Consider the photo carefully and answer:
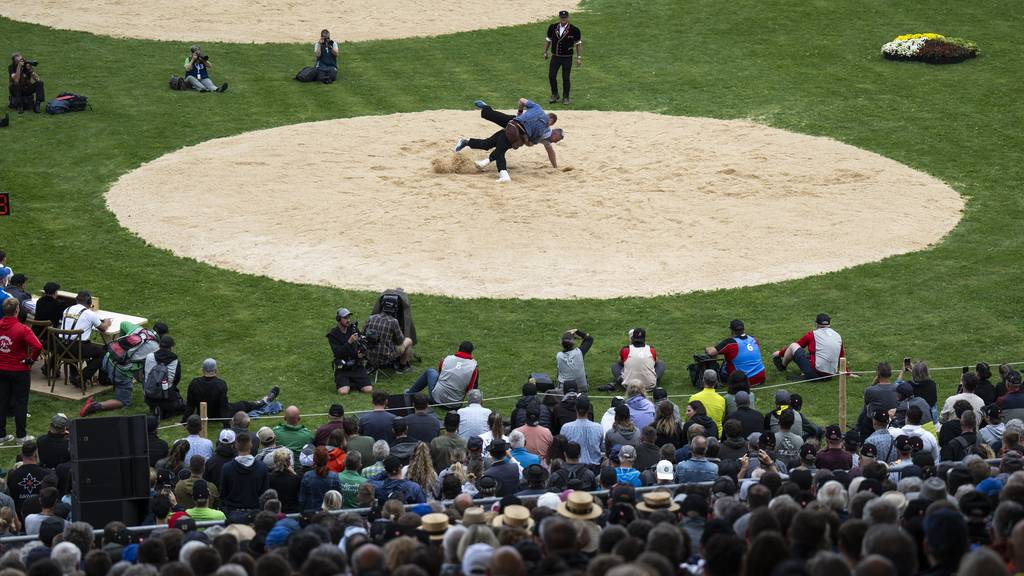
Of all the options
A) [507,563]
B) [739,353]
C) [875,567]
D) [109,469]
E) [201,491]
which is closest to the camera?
[875,567]

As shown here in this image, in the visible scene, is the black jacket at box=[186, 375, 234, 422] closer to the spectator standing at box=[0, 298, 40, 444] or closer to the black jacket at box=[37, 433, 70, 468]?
the spectator standing at box=[0, 298, 40, 444]

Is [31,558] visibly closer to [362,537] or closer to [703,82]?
[362,537]

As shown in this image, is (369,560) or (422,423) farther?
(422,423)

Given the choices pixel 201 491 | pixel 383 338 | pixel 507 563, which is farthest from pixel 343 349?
pixel 507 563

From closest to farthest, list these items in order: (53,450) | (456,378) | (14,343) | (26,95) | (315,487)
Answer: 1. (315,487)
2. (53,450)
3. (14,343)
4. (456,378)
5. (26,95)

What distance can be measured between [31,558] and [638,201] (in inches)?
728

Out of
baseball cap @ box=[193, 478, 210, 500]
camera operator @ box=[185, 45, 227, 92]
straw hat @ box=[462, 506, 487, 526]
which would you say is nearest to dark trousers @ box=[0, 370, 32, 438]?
baseball cap @ box=[193, 478, 210, 500]

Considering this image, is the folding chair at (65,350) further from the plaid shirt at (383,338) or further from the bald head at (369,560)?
the bald head at (369,560)

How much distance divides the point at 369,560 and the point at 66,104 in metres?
28.2

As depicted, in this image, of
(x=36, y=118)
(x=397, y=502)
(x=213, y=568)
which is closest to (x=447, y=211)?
(x=36, y=118)

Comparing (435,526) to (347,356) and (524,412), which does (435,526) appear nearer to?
(524,412)

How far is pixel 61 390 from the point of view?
20.6 meters

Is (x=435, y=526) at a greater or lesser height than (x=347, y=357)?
lesser

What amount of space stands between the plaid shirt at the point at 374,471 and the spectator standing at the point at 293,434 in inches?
72.0
